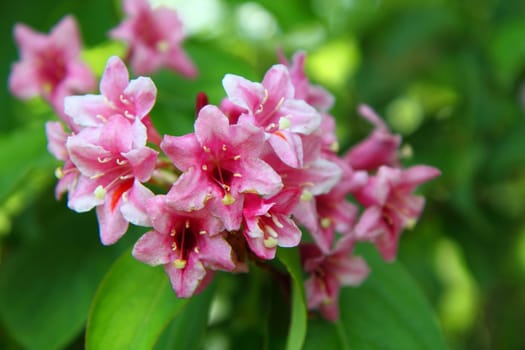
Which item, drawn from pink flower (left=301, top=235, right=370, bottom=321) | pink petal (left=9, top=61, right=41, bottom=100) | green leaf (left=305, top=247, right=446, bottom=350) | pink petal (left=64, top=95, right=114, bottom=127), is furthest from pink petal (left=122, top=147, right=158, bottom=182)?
pink petal (left=9, top=61, right=41, bottom=100)

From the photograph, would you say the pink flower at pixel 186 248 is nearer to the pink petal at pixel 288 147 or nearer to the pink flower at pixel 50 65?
the pink petal at pixel 288 147

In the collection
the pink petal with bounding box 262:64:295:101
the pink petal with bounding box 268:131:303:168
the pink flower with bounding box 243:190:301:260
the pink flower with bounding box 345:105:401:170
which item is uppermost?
the pink petal with bounding box 262:64:295:101

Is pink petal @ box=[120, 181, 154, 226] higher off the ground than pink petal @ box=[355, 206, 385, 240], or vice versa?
pink petal @ box=[120, 181, 154, 226]

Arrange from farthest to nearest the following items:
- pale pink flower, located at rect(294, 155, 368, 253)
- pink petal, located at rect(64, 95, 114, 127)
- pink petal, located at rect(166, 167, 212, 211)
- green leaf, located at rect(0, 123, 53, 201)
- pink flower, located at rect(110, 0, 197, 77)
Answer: pink flower, located at rect(110, 0, 197, 77) < green leaf, located at rect(0, 123, 53, 201) < pale pink flower, located at rect(294, 155, 368, 253) < pink petal, located at rect(64, 95, 114, 127) < pink petal, located at rect(166, 167, 212, 211)

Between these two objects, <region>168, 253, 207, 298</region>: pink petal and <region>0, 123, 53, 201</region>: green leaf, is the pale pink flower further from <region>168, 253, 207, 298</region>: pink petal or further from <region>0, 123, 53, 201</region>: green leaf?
<region>0, 123, 53, 201</region>: green leaf

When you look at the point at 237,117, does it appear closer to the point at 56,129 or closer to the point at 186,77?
the point at 56,129

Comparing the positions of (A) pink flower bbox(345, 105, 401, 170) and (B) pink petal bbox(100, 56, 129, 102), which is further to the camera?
(A) pink flower bbox(345, 105, 401, 170)

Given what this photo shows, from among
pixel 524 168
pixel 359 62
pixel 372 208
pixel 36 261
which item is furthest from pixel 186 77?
pixel 524 168

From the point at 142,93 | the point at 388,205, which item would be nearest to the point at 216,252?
the point at 142,93
